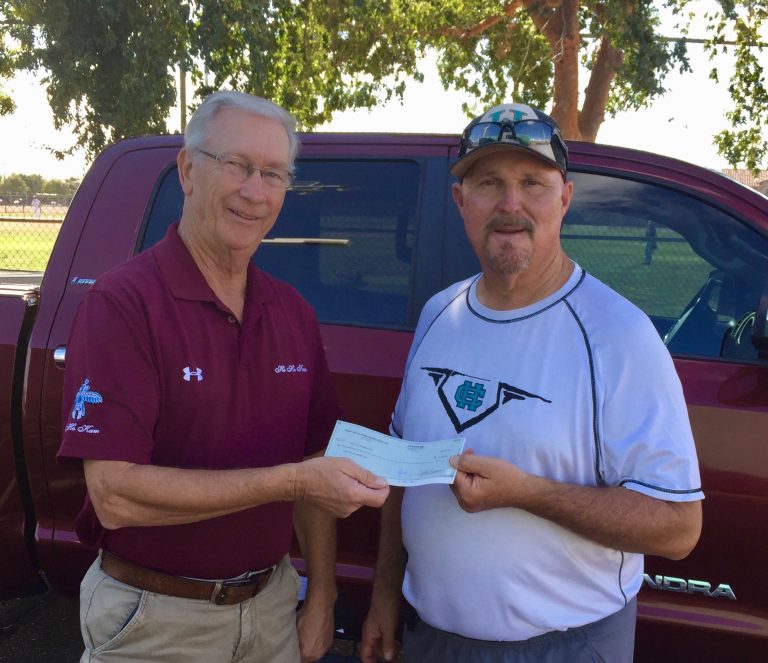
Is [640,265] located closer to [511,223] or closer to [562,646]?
[511,223]

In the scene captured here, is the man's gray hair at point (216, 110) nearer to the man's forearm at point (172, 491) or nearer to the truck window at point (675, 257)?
the man's forearm at point (172, 491)

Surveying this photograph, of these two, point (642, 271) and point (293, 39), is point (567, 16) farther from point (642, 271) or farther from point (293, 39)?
point (642, 271)

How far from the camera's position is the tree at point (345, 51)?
1012 cm

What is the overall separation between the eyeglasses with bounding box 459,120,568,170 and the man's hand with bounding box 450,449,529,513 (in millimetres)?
724

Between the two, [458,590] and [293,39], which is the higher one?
[293,39]

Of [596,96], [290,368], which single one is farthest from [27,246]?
[290,368]

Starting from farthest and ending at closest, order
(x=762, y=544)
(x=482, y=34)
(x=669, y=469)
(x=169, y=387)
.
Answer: (x=482, y=34) < (x=762, y=544) < (x=169, y=387) < (x=669, y=469)

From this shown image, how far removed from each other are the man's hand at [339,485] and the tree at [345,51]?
29.9 feet

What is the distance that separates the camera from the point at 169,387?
156 centimetres

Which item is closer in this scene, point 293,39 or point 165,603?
point 165,603

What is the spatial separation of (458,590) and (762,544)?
1.15 metres

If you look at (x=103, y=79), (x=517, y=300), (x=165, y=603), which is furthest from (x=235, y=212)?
(x=103, y=79)

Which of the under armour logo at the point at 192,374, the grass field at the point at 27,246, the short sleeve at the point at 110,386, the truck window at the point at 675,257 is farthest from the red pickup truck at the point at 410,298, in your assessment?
the grass field at the point at 27,246

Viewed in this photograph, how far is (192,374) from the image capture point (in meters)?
1.58
